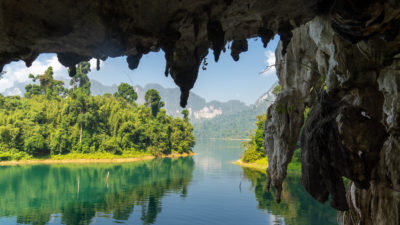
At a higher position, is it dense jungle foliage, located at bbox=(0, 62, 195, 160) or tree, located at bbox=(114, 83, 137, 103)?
tree, located at bbox=(114, 83, 137, 103)

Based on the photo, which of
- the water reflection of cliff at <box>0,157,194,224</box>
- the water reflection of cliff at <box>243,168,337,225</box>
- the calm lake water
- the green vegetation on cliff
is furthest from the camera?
the green vegetation on cliff

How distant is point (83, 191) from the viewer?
87.5ft

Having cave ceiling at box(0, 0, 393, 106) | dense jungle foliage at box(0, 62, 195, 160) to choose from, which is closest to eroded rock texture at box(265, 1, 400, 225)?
cave ceiling at box(0, 0, 393, 106)

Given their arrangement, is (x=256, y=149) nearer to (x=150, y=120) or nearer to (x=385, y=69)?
(x=150, y=120)

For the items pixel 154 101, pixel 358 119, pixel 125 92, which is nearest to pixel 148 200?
pixel 358 119

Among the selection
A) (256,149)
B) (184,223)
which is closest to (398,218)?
(184,223)

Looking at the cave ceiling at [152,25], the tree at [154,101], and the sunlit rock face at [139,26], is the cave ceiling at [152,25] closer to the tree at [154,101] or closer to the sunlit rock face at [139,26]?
the sunlit rock face at [139,26]

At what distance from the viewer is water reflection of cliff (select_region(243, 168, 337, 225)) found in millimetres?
17938

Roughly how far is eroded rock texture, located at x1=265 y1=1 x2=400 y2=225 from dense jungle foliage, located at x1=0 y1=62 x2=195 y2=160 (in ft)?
154

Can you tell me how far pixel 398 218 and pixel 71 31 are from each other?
24.7 ft

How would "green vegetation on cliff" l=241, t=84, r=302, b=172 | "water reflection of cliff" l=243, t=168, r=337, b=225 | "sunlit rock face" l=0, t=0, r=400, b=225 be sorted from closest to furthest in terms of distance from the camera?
"sunlit rock face" l=0, t=0, r=400, b=225 < "water reflection of cliff" l=243, t=168, r=337, b=225 < "green vegetation on cliff" l=241, t=84, r=302, b=172

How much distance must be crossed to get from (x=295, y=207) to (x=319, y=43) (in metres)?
18.1

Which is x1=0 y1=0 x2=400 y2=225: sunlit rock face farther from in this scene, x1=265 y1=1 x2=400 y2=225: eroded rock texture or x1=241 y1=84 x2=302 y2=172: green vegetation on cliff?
x1=241 y1=84 x2=302 y2=172: green vegetation on cliff

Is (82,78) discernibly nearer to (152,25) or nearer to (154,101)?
(154,101)
